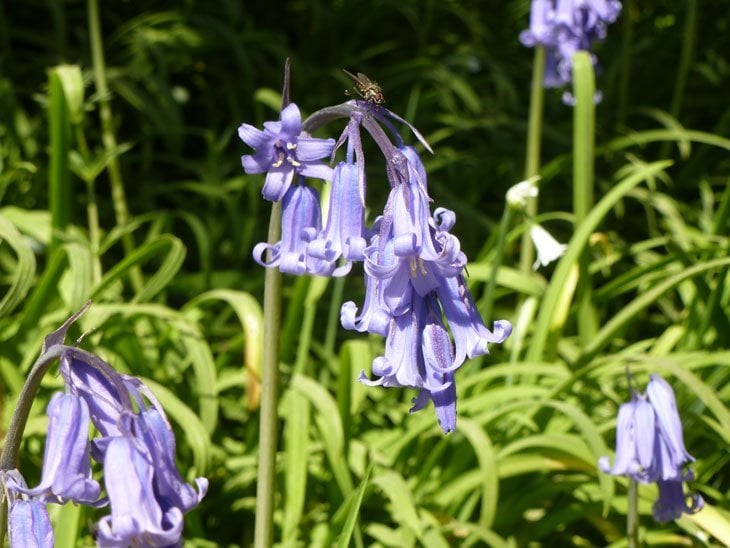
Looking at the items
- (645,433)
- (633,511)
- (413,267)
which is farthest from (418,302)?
(633,511)

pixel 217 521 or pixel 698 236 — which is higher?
pixel 698 236

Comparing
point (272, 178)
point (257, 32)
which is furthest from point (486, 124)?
point (272, 178)

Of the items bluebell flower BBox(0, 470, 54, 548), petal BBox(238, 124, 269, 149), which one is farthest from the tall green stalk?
bluebell flower BBox(0, 470, 54, 548)

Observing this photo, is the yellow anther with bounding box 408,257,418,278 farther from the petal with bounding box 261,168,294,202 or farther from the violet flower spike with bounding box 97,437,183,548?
the violet flower spike with bounding box 97,437,183,548

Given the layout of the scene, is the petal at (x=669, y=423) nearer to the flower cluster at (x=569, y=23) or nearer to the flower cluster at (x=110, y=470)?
the flower cluster at (x=110, y=470)

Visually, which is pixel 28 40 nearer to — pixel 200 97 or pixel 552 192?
pixel 200 97

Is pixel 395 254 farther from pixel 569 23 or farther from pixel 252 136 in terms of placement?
pixel 569 23
